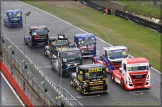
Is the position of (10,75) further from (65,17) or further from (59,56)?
(65,17)

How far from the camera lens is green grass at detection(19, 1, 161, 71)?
60231mm

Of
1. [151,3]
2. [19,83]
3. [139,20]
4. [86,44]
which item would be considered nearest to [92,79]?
[19,83]

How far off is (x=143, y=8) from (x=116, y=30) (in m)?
10.9

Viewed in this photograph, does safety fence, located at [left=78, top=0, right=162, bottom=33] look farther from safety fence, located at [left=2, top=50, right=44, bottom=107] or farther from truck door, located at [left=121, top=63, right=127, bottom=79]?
truck door, located at [left=121, top=63, right=127, bottom=79]

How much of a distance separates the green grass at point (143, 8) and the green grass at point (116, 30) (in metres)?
3.65

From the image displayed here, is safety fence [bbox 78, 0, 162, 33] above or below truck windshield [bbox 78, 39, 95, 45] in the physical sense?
below

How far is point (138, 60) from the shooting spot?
4369 cm

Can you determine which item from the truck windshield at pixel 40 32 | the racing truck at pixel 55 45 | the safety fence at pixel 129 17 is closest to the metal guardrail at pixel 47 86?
the racing truck at pixel 55 45

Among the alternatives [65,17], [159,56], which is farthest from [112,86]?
[65,17]

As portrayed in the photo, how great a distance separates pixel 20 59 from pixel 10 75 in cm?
398

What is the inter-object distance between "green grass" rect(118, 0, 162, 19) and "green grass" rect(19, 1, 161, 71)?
365cm

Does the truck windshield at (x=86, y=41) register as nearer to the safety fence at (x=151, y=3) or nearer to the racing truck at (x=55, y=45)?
the racing truck at (x=55, y=45)

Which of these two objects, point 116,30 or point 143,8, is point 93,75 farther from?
point 143,8

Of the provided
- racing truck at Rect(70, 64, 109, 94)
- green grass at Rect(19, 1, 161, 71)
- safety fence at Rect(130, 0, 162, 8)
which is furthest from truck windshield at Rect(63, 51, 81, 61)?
safety fence at Rect(130, 0, 162, 8)
